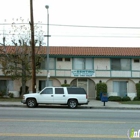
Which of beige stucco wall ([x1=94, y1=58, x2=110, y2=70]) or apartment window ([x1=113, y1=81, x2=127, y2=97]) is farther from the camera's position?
apartment window ([x1=113, y1=81, x2=127, y2=97])

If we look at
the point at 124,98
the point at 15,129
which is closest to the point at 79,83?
the point at 124,98

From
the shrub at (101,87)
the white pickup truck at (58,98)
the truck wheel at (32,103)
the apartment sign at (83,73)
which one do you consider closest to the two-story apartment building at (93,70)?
the apartment sign at (83,73)

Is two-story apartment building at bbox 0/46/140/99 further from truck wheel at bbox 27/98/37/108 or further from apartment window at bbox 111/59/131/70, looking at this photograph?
truck wheel at bbox 27/98/37/108

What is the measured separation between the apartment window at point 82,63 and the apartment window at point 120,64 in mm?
2754

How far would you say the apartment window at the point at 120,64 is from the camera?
3180 cm

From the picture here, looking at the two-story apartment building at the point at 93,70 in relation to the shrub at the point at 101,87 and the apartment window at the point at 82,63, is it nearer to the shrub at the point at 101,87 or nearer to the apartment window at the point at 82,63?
the apartment window at the point at 82,63

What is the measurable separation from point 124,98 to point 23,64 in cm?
1230

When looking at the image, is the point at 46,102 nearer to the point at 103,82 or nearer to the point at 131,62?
the point at 103,82

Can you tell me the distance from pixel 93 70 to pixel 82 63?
63.5 inches

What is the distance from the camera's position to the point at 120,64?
31828 millimetres

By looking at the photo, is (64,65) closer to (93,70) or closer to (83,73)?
(83,73)

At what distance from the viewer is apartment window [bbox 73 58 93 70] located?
3173 centimetres

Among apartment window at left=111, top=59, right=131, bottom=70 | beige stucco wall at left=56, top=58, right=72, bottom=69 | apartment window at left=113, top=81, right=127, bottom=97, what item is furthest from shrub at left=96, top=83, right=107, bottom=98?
beige stucco wall at left=56, top=58, right=72, bottom=69

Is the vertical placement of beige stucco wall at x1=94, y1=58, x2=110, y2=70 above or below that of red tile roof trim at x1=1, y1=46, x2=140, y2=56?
below
